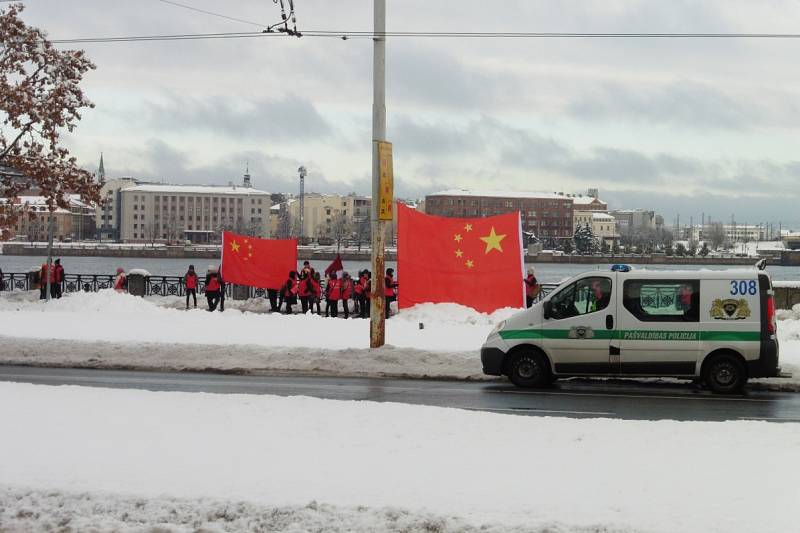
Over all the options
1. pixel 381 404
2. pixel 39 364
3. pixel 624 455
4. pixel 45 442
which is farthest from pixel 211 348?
pixel 624 455

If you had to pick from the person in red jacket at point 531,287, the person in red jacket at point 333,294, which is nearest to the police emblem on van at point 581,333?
the person in red jacket at point 531,287

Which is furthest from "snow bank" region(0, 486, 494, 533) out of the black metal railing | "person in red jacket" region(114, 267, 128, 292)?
the black metal railing

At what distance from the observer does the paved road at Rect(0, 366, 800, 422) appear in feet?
45.8

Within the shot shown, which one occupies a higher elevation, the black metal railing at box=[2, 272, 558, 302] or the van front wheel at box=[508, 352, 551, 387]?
the black metal railing at box=[2, 272, 558, 302]

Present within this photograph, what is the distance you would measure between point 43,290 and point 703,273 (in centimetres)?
2749

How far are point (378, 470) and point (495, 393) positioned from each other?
736 centimetres

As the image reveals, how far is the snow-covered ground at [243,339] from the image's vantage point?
19594 millimetres

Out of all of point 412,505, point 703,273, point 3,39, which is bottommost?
point 412,505

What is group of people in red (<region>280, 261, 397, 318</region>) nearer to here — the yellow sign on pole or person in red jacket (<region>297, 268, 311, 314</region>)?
person in red jacket (<region>297, 268, 311, 314</region>)

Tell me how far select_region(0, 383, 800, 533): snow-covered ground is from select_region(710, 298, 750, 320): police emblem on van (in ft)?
17.0

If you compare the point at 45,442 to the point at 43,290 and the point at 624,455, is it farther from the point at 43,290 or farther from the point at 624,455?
the point at 43,290

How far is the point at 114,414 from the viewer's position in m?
11.3

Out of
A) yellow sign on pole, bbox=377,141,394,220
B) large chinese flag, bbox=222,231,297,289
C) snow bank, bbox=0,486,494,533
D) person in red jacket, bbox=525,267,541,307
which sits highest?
yellow sign on pole, bbox=377,141,394,220

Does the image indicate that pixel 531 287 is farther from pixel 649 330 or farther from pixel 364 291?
pixel 649 330
